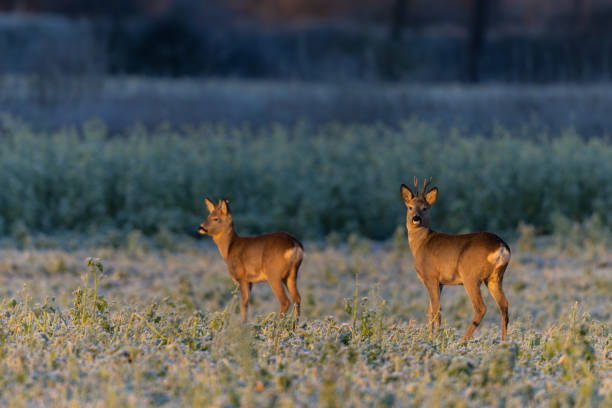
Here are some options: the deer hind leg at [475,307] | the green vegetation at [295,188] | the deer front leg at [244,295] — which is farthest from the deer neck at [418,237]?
the green vegetation at [295,188]

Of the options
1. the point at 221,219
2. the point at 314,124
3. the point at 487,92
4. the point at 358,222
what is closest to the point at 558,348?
the point at 221,219

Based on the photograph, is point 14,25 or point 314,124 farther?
point 14,25

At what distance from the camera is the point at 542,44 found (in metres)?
27.3

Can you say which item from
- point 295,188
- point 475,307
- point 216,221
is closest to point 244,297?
point 216,221

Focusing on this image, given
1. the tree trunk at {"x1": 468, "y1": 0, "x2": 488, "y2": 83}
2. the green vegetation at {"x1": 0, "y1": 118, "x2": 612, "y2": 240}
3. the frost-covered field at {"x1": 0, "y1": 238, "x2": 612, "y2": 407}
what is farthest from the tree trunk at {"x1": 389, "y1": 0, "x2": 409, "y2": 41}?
the frost-covered field at {"x1": 0, "y1": 238, "x2": 612, "y2": 407}

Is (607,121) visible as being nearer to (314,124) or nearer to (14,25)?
(314,124)

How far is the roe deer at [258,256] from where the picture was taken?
405 centimetres

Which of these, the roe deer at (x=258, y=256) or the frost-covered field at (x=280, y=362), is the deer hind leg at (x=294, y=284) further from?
the frost-covered field at (x=280, y=362)

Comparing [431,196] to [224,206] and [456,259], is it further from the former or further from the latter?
[224,206]

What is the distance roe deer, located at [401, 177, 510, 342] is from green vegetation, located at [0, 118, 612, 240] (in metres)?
6.83

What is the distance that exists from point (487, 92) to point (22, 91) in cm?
1268

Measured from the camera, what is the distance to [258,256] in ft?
13.6

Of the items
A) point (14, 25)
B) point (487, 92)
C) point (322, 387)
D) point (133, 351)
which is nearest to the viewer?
point (322, 387)

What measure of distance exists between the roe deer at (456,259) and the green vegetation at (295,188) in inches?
269
